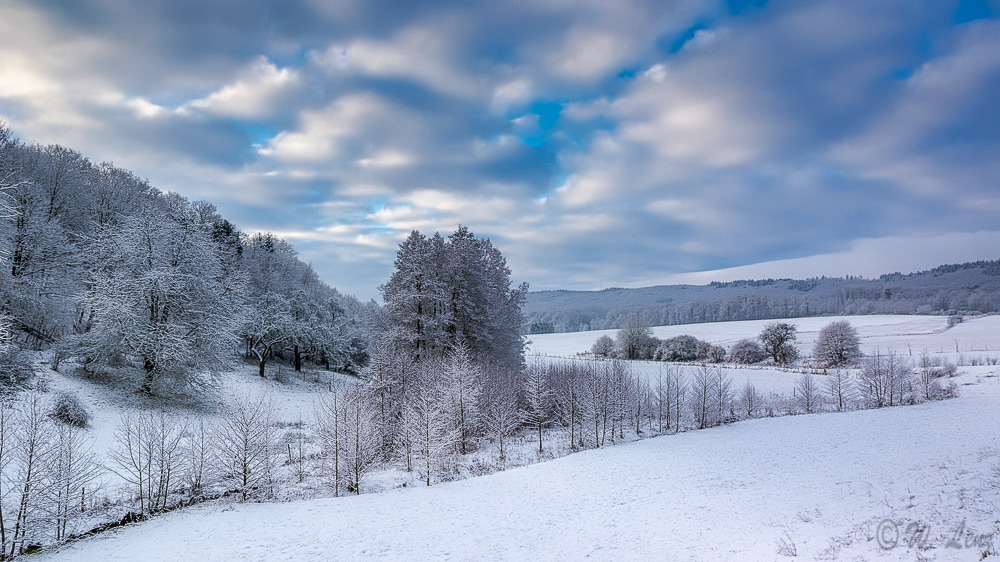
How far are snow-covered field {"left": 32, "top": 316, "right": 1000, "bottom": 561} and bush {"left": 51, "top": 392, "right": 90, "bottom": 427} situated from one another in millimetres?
1472

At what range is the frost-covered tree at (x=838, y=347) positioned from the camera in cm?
7600

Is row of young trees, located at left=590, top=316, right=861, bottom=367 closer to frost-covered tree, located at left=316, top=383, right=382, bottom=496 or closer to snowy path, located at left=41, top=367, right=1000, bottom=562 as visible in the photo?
snowy path, located at left=41, top=367, right=1000, bottom=562

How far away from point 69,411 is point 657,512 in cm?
3182

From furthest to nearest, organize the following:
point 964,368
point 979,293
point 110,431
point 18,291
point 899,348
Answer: point 979,293 < point 899,348 < point 964,368 < point 18,291 < point 110,431

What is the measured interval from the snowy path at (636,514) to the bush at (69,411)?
10.0m

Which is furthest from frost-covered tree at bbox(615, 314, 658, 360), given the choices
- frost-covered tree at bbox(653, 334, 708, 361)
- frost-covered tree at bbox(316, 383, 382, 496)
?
frost-covered tree at bbox(316, 383, 382, 496)

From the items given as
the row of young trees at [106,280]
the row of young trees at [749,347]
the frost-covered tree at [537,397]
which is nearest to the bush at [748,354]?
the row of young trees at [749,347]

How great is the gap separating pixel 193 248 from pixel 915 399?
78272 millimetres

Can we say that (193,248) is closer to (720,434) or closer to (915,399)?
(720,434)

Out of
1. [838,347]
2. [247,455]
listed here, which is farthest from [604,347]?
[247,455]

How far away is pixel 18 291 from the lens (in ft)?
92.2

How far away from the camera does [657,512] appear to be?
1927 centimetres

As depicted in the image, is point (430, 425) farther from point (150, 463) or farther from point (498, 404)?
point (150, 463)

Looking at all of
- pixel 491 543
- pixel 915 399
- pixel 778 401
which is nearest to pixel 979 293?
pixel 915 399
